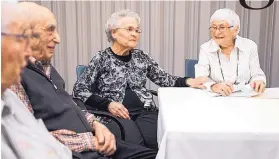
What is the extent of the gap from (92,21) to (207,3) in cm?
114

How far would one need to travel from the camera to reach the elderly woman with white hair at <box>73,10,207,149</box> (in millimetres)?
2148

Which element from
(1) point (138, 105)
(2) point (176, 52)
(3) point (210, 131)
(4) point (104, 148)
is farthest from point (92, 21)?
(3) point (210, 131)

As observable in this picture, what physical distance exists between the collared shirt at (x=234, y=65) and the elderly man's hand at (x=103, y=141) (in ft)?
3.09

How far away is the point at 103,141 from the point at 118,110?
59 cm

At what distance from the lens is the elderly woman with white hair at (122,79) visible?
2.15m

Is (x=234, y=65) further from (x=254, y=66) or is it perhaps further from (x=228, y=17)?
(x=228, y=17)

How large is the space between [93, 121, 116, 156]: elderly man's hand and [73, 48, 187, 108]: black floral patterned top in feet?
1.93

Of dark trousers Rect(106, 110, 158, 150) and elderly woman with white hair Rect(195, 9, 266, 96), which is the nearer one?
dark trousers Rect(106, 110, 158, 150)

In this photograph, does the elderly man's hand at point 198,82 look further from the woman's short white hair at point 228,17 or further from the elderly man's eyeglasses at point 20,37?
the elderly man's eyeglasses at point 20,37

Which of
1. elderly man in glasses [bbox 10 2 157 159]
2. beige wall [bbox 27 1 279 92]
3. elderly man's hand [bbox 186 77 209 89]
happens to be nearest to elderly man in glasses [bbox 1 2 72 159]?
elderly man in glasses [bbox 10 2 157 159]

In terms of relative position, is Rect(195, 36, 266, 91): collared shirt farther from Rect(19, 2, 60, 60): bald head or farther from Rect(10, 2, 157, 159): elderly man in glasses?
Rect(19, 2, 60, 60): bald head

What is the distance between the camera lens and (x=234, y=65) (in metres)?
2.27

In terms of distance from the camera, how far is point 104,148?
1.52m

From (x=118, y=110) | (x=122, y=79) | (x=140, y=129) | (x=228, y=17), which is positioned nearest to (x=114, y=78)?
(x=122, y=79)
